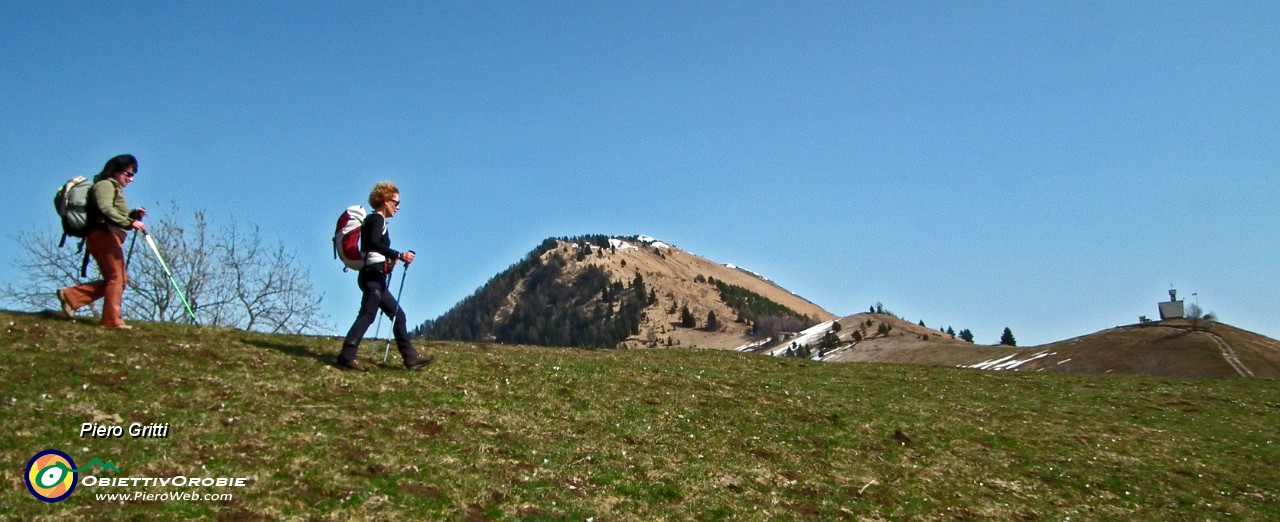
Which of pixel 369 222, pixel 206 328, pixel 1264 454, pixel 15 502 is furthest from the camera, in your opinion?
pixel 1264 454

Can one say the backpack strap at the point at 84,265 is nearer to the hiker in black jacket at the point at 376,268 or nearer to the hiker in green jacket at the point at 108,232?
the hiker in green jacket at the point at 108,232

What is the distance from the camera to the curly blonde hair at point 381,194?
16.8m

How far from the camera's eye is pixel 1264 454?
21.5m

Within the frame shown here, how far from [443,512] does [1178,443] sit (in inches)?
809

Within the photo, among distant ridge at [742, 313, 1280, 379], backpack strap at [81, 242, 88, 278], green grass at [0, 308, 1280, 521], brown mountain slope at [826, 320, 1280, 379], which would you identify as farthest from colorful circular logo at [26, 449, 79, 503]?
brown mountain slope at [826, 320, 1280, 379]

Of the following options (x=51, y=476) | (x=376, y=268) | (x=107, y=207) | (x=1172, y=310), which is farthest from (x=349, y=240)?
(x=1172, y=310)

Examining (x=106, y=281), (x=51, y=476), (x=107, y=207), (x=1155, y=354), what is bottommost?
(x=51, y=476)

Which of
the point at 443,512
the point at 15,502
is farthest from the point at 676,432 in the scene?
the point at 15,502

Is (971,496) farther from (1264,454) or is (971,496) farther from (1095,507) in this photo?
(1264,454)

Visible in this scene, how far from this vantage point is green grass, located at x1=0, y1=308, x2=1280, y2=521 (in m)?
11.2

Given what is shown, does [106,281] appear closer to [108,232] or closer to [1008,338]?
[108,232]

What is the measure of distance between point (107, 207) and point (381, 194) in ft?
16.4

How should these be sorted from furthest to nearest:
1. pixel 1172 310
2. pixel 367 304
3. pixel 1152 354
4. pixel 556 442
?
1. pixel 1172 310
2. pixel 1152 354
3. pixel 367 304
4. pixel 556 442

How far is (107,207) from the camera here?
50.9 ft
